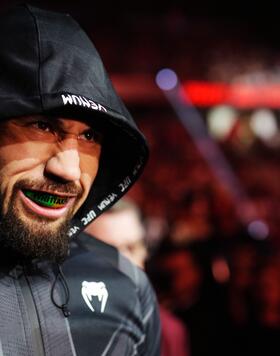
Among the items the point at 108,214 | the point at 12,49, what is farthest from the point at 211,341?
the point at 12,49

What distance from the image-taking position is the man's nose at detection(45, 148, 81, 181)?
134 centimetres

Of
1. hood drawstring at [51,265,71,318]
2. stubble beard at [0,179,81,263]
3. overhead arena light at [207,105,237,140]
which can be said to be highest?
stubble beard at [0,179,81,263]

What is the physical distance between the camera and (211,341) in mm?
3525

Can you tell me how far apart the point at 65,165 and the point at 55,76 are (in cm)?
23

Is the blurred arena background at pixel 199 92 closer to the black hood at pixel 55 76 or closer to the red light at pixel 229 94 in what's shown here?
the red light at pixel 229 94

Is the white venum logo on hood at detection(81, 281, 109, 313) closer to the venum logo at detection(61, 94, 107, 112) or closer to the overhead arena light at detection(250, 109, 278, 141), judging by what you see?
the venum logo at detection(61, 94, 107, 112)

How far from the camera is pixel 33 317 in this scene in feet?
4.55

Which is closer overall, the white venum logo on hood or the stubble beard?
the stubble beard

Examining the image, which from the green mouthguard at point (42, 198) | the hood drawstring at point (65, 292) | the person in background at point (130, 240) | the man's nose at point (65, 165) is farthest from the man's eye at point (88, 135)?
the person in background at point (130, 240)

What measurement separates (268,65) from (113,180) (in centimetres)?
1050

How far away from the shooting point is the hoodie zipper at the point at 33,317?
1.35 m

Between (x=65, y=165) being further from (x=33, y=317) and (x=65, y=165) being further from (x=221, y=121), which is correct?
(x=221, y=121)

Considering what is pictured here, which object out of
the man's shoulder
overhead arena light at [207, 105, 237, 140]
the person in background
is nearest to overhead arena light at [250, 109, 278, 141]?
overhead arena light at [207, 105, 237, 140]

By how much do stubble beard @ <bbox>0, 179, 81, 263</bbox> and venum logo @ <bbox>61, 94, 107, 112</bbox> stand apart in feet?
0.84
